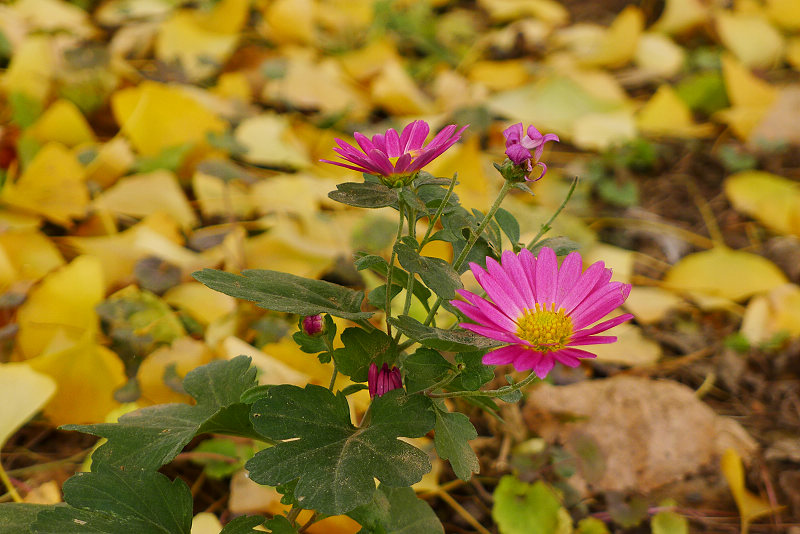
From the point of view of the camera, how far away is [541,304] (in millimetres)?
495

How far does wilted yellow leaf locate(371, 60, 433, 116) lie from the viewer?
53.8 inches

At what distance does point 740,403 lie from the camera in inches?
39.4

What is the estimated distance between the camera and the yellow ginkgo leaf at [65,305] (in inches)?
32.9

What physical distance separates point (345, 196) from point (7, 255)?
65 centimetres

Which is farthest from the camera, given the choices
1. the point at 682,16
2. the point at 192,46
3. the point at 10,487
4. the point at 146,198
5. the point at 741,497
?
the point at 682,16

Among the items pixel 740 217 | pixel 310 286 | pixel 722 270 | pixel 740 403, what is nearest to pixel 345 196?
pixel 310 286

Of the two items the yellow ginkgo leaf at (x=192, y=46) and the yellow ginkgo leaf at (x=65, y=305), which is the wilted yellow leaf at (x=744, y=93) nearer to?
the yellow ginkgo leaf at (x=192, y=46)

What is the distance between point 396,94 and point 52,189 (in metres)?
0.64

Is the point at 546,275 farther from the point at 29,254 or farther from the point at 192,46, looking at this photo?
the point at 192,46

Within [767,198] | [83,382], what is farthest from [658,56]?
[83,382]

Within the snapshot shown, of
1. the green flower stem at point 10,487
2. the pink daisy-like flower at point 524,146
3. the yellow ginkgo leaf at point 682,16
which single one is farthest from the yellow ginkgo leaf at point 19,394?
the yellow ginkgo leaf at point 682,16

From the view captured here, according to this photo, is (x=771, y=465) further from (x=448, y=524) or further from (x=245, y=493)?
(x=245, y=493)

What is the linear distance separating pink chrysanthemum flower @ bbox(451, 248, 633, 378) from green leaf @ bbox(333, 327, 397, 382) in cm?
9

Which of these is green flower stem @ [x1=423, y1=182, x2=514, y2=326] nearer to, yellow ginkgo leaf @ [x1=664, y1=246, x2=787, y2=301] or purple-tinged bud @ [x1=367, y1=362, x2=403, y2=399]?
purple-tinged bud @ [x1=367, y1=362, x2=403, y2=399]
